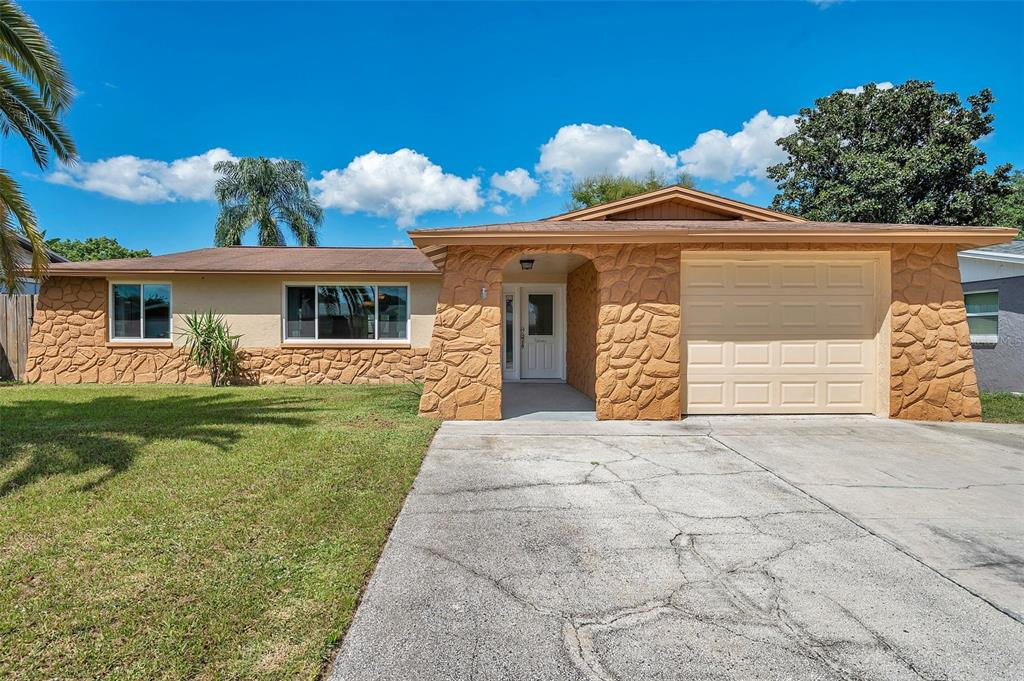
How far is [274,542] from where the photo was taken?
332 cm

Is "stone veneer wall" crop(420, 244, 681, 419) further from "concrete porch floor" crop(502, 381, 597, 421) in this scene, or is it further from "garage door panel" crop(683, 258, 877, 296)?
"garage door panel" crop(683, 258, 877, 296)

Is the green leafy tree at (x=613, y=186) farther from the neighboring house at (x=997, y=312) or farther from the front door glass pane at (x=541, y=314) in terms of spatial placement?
the neighboring house at (x=997, y=312)

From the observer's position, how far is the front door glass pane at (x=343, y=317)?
40.0 ft

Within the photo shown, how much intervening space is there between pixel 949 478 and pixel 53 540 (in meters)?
7.63

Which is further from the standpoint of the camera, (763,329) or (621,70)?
(621,70)

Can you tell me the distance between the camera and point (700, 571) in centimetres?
306

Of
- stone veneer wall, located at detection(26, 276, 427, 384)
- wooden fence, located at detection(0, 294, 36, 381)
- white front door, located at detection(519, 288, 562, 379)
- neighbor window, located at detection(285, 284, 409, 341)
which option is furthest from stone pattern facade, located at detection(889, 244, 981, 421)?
wooden fence, located at detection(0, 294, 36, 381)

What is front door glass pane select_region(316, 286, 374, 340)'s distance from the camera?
12.2 metres

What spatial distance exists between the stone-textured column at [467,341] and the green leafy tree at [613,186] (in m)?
21.5

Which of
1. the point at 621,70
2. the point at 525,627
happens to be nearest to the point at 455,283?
the point at 525,627

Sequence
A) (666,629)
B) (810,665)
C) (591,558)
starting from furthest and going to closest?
(591,558) → (666,629) → (810,665)

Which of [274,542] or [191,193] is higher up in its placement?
[191,193]

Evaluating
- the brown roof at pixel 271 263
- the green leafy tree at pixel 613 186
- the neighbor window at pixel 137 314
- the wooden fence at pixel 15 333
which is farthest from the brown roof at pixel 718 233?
the green leafy tree at pixel 613 186

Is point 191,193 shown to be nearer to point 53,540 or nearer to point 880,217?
point 53,540
